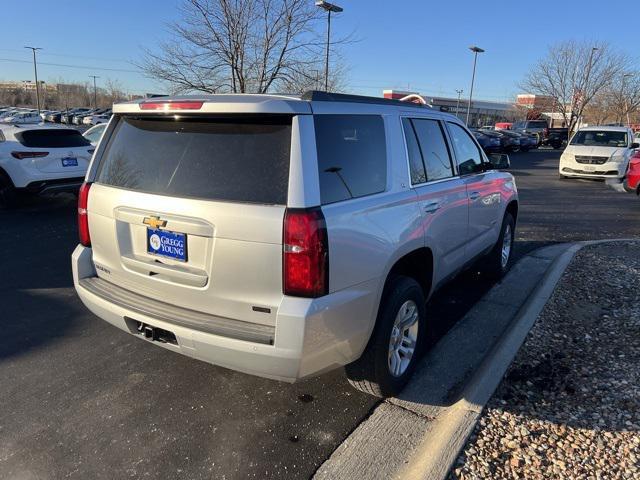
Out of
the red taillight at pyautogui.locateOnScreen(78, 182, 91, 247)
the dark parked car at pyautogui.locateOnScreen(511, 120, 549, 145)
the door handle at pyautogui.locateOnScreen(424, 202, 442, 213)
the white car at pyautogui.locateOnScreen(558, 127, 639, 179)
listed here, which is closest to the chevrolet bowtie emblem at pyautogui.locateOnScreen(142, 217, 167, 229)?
the red taillight at pyautogui.locateOnScreen(78, 182, 91, 247)

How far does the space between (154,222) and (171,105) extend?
0.65 meters

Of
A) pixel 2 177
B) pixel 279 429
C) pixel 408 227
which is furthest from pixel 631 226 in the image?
pixel 2 177

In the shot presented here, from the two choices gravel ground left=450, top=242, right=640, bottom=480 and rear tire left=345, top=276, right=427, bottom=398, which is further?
rear tire left=345, top=276, right=427, bottom=398

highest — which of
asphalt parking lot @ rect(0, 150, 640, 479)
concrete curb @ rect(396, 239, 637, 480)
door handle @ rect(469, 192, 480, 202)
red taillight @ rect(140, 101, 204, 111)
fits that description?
red taillight @ rect(140, 101, 204, 111)

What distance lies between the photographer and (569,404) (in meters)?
3.00

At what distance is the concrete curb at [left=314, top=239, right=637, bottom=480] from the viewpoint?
254cm

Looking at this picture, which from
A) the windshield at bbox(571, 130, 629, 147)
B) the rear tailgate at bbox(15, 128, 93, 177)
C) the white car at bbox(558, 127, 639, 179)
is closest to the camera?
the rear tailgate at bbox(15, 128, 93, 177)

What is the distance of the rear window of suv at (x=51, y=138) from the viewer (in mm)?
8586

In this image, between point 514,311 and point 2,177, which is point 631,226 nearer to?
point 514,311

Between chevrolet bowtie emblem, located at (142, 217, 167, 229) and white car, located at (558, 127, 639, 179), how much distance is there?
1563 centimetres

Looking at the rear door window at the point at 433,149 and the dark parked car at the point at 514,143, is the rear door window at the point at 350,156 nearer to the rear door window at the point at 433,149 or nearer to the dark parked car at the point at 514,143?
the rear door window at the point at 433,149

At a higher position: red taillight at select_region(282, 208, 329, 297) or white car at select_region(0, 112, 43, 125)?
white car at select_region(0, 112, 43, 125)

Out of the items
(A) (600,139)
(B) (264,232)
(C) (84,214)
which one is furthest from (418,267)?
(A) (600,139)

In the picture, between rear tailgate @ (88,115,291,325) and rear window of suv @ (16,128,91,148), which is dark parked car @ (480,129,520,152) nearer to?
rear window of suv @ (16,128,91,148)
